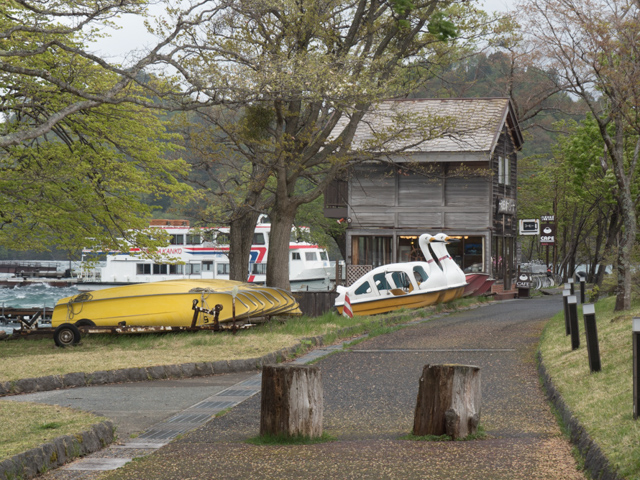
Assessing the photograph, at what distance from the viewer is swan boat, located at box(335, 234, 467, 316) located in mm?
25422

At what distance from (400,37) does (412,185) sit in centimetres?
1069

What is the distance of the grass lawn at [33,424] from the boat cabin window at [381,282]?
18.7m

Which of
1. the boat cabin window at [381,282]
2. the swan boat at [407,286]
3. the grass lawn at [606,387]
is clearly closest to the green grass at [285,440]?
the grass lawn at [606,387]

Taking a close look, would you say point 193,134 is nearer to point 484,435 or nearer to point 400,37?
point 400,37

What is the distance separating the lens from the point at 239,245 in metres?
26.8

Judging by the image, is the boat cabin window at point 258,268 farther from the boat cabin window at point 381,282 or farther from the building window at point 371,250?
the boat cabin window at point 381,282

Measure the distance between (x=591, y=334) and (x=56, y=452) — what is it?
617 centimetres

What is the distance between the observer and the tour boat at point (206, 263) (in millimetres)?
56906

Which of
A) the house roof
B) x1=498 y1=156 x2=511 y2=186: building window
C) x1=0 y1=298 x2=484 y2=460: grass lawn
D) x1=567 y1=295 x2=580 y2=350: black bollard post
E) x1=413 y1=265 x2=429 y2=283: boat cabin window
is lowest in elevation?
x1=0 y1=298 x2=484 y2=460: grass lawn

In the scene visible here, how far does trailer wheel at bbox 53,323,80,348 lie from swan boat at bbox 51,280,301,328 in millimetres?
660

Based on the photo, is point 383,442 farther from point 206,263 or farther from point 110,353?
point 206,263

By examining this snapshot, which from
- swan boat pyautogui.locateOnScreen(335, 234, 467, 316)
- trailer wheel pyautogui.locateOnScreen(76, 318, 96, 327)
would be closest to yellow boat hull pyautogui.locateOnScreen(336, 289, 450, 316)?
swan boat pyautogui.locateOnScreen(335, 234, 467, 316)

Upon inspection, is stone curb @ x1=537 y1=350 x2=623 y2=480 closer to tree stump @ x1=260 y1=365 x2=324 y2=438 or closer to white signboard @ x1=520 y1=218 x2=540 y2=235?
tree stump @ x1=260 y1=365 x2=324 y2=438

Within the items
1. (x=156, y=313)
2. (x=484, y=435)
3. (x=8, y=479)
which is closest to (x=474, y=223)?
(x=156, y=313)
